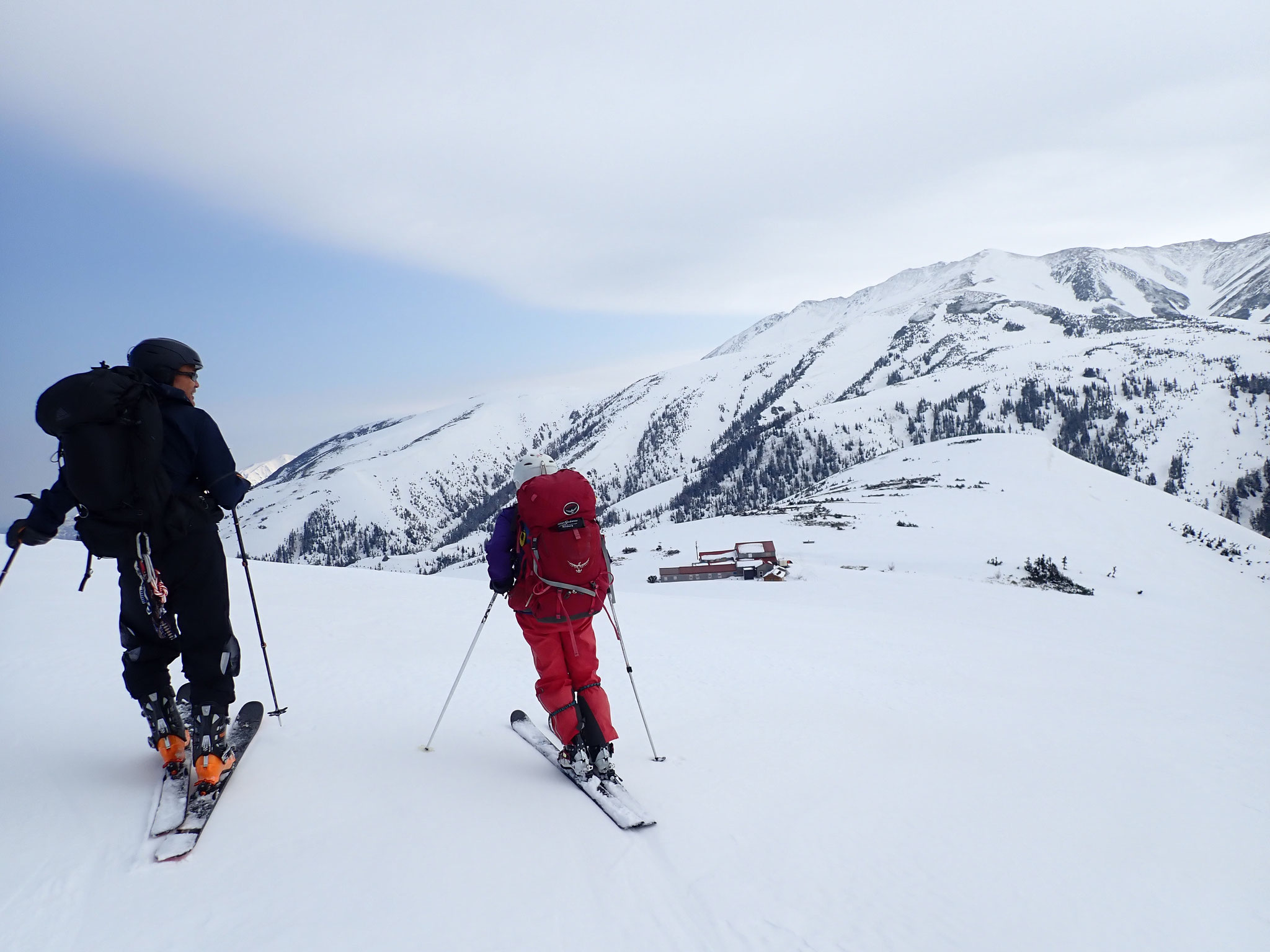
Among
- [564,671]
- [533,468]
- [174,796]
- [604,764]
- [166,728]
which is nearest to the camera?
[174,796]

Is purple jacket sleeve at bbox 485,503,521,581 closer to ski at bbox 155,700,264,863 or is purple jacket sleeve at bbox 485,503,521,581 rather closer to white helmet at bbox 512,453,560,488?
white helmet at bbox 512,453,560,488

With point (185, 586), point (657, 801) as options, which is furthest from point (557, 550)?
point (185, 586)

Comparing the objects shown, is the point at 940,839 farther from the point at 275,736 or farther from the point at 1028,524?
the point at 1028,524

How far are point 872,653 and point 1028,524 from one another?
1317 inches

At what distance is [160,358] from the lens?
3924 mm

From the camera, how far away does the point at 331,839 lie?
3.42 meters

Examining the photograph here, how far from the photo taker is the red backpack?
14.9ft

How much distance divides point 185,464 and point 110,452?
1.48 feet

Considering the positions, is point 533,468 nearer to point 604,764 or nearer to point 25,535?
point 604,764

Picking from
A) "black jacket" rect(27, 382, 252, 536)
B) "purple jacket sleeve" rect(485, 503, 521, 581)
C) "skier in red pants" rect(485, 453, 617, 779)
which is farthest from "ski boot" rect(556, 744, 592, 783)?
"black jacket" rect(27, 382, 252, 536)

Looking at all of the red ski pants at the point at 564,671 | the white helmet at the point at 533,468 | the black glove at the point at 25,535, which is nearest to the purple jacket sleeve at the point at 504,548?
the white helmet at the point at 533,468

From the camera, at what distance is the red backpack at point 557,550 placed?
4531 mm

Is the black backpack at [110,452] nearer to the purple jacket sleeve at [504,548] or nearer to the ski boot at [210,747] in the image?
the ski boot at [210,747]

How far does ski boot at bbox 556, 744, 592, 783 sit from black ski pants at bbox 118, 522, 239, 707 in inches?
89.7
